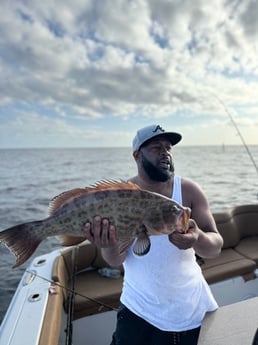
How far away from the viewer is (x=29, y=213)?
1527 cm

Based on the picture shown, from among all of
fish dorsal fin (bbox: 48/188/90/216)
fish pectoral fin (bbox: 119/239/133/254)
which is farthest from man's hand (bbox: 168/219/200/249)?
fish dorsal fin (bbox: 48/188/90/216)

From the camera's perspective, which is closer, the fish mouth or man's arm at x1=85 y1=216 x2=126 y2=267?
man's arm at x1=85 y1=216 x2=126 y2=267

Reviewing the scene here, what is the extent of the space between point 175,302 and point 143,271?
0.31 m

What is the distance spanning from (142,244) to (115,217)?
0.26m

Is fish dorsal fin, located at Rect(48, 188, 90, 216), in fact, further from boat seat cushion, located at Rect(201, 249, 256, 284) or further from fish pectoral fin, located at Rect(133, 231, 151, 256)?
boat seat cushion, located at Rect(201, 249, 256, 284)

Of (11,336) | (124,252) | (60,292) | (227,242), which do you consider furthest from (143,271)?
(227,242)

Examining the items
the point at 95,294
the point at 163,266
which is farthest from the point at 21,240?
the point at 95,294

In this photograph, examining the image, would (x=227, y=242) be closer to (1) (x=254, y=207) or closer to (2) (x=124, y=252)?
(1) (x=254, y=207)

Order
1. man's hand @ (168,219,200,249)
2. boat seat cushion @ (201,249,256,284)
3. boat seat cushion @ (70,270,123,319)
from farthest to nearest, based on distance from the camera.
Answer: boat seat cushion @ (201,249,256,284) < boat seat cushion @ (70,270,123,319) < man's hand @ (168,219,200,249)

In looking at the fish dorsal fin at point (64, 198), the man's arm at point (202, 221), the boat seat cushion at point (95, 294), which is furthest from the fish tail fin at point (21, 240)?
the boat seat cushion at point (95, 294)

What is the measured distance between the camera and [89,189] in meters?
2.11

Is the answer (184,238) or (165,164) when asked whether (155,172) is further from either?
(184,238)

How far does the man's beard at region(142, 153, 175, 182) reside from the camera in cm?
233

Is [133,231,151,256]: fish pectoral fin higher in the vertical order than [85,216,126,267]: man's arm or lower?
lower
